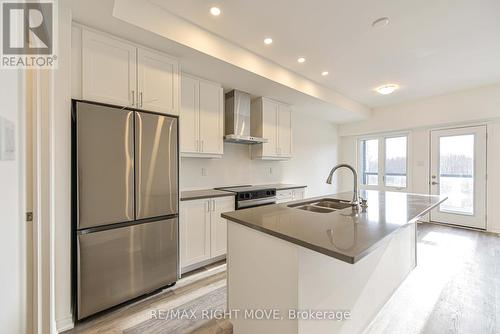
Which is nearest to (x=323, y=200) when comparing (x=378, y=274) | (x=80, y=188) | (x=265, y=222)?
(x=378, y=274)

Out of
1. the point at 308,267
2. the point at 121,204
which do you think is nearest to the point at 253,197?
the point at 121,204

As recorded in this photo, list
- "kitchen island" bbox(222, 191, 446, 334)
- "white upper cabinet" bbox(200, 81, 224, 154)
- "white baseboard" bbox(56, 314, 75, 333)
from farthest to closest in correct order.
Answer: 1. "white upper cabinet" bbox(200, 81, 224, 154)
2. "white baseboard" bbox(56, 314, 75, 333)
3. "kitchen island" bbox(222, 191, 446, 334)

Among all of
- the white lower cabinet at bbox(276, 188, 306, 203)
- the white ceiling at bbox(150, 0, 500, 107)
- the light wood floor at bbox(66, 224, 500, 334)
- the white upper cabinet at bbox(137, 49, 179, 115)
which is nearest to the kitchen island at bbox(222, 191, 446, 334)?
the light wood floor at bbox(66, 224, 500, 334)

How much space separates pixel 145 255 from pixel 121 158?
3.16 feet

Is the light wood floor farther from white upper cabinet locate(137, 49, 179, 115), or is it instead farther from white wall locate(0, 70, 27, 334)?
white upper cabinet locate(137, 49, 179, 115)

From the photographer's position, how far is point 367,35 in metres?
2.38

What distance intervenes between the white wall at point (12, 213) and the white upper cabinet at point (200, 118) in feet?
5.41

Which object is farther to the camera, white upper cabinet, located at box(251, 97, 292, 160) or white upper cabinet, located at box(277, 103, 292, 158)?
white upper cabinet, located at box(277, 103, 292, 158)

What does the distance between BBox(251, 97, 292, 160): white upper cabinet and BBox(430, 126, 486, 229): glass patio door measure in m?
3.30

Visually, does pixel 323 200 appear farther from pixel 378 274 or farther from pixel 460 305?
pixel 460 305

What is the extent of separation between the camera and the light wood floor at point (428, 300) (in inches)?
66.4

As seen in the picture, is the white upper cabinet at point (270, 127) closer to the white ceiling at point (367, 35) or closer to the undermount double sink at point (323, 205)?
the white ceiling at point (367, 35)

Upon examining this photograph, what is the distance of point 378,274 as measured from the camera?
1.77 metres

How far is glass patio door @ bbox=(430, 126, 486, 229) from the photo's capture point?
4.04 meters
